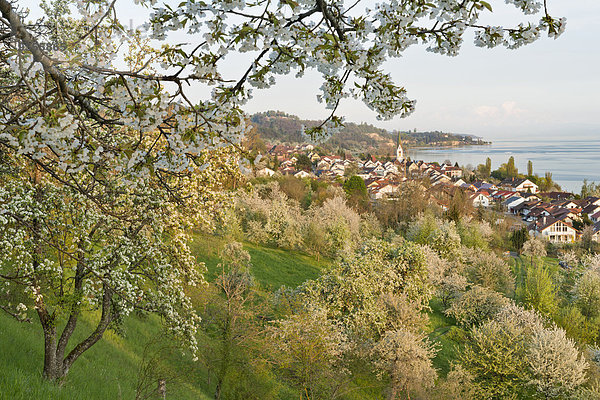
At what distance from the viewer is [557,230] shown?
2594 inches

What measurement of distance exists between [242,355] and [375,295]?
24.7ft

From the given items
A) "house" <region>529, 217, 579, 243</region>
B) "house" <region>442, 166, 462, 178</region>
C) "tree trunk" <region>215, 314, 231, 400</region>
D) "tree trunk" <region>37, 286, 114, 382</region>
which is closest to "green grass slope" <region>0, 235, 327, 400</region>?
"tree trunk" <region>37, 286, 114, 382</region>

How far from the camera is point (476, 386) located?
16.0 metres

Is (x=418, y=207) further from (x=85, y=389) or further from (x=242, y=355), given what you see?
(x=85, y=389)

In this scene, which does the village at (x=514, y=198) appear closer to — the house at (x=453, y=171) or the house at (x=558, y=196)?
the house at (x=558, y=196)

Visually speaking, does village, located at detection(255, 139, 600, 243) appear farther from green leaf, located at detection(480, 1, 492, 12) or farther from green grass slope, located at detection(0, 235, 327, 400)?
green leaf, located at detection(480, 1, 492, 12)

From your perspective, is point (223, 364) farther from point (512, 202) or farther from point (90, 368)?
Answer: point (512, 202)

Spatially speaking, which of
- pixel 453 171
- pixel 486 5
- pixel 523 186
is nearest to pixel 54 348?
pixel 486 5

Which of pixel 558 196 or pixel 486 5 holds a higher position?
pixel 486 5

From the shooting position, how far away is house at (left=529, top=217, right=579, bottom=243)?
65062 millimetres

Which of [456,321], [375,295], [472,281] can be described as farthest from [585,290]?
[375,295]

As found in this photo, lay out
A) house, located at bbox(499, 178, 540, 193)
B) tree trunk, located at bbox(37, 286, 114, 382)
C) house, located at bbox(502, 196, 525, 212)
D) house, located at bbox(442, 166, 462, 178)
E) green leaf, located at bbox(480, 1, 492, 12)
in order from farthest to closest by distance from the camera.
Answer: house, located at bbox(442, 166, 462, 178) → house, located at bbox(499, 178, 540, 193) → house, located at bbox(502, 196, 525, 212) → tree trunk, located at bbox(37, 286, 114, 382) → green leaf, located at bbox(480, 1, 492, 12)

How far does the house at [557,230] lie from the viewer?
65.1 metres

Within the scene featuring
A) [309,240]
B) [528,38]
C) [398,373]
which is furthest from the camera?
[309,240]
